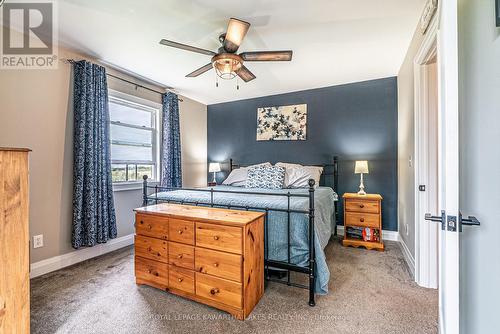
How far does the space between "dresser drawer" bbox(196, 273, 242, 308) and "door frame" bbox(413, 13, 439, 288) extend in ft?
5.52

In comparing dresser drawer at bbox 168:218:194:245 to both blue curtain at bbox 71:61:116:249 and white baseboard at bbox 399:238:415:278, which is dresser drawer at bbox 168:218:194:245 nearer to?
blue curtain at bbox 71:61:116:249

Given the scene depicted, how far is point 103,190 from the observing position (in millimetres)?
2791

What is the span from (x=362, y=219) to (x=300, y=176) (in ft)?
3.24

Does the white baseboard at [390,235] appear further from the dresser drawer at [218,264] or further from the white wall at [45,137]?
the white wall at [45,137]

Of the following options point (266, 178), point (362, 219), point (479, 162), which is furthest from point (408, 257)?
point (479, 162)

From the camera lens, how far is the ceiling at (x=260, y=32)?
188 cm

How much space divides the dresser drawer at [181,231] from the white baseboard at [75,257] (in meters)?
1.57

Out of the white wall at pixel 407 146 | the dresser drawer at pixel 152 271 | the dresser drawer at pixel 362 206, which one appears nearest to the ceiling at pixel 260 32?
the white wall at pixel 407 146

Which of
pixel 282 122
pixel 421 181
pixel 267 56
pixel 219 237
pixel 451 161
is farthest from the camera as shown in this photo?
pixel 282 122

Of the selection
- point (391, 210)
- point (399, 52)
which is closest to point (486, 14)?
point (399, 52)

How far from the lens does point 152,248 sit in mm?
2025

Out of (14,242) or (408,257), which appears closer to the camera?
(14,242)

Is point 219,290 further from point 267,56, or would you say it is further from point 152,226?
point 267,56

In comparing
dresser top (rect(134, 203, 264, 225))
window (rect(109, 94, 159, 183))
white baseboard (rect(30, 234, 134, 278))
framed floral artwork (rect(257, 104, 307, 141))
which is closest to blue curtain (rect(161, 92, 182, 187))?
window (rect(109, 94, 159, 183))
